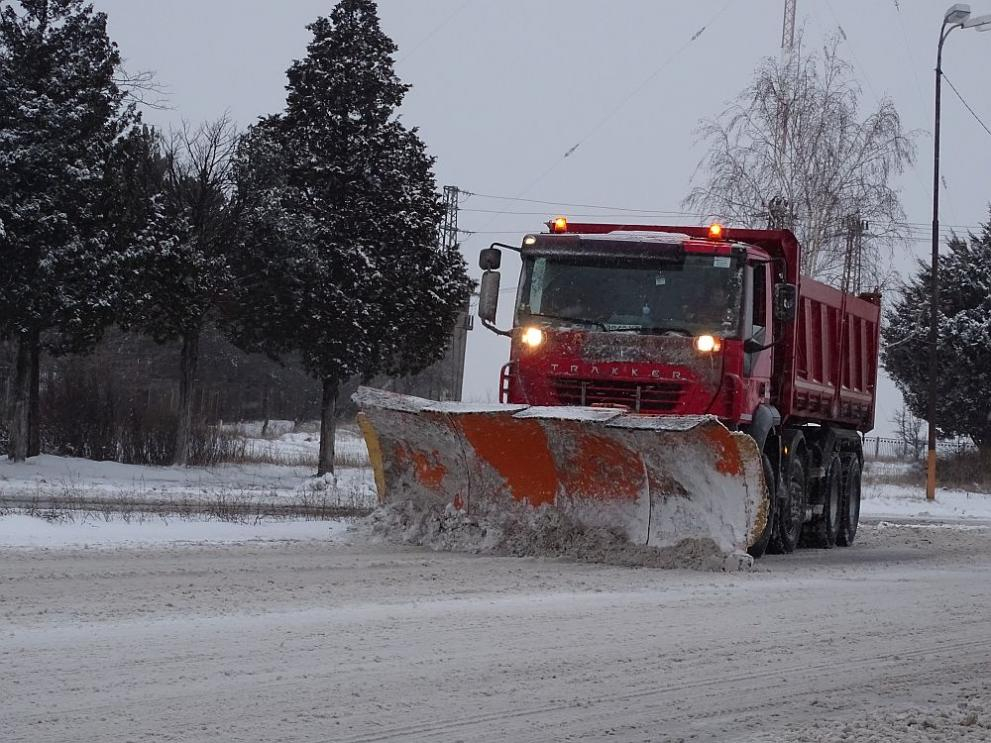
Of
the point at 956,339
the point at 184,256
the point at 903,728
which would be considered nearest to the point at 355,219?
the point at 184,256

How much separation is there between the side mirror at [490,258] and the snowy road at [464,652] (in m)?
2.95

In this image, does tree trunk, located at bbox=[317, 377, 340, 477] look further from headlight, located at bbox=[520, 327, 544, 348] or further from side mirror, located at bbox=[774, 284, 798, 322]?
side mirror, located at bbox=[774, 284, 798, 322]

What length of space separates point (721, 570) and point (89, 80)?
18.2m

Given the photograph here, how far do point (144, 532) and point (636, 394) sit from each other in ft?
14.2

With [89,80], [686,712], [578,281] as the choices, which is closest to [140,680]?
[686,712]

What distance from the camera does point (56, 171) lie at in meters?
24.1

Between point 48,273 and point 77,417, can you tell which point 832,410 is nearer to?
point 48,273

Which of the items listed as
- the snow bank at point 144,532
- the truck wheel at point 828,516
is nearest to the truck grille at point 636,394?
the snow bank at point 144,532

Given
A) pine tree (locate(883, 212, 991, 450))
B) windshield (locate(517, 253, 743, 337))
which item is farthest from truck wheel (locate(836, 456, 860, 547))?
pine tree (locate(883, 212, 991, 450))

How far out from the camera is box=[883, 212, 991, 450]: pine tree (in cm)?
3897

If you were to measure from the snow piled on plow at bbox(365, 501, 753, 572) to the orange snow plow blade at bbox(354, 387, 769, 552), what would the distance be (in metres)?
0.07

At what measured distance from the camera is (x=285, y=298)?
26531mm

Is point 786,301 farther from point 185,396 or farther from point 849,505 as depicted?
point 185,396

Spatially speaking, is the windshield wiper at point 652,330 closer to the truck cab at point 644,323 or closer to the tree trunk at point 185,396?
the truck cab at point 644,323
